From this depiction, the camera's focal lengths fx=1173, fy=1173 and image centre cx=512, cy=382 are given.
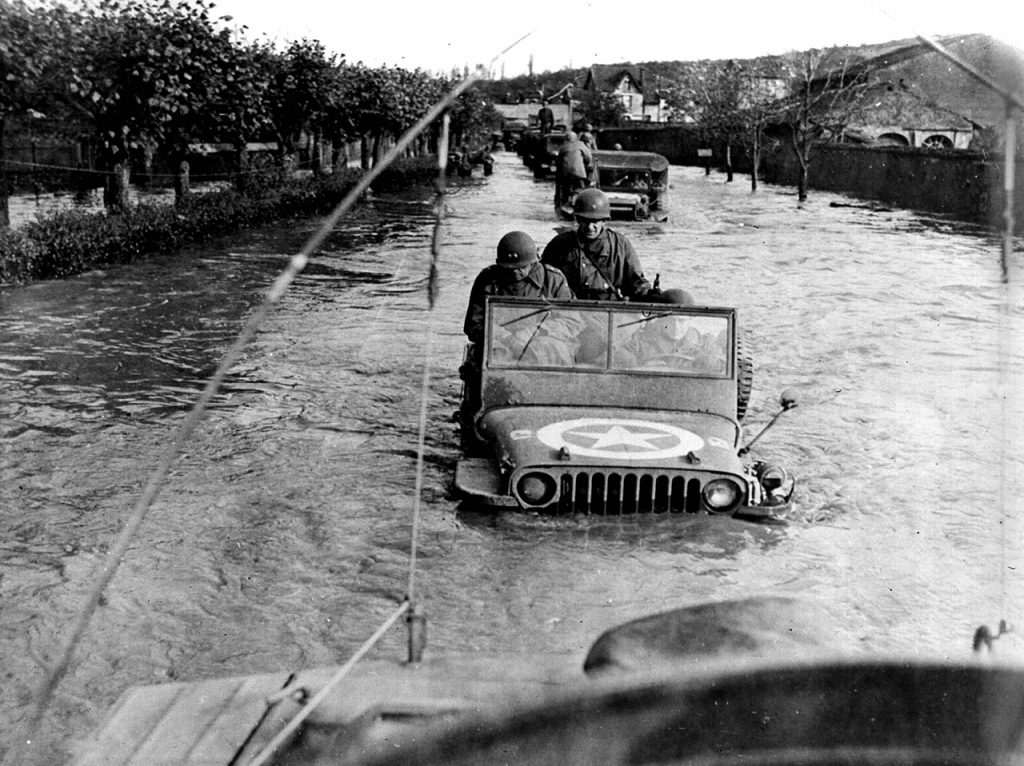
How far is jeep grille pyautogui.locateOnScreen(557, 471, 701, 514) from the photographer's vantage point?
6668 millimetres

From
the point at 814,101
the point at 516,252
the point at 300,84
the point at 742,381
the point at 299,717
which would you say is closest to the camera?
the point at 299,717

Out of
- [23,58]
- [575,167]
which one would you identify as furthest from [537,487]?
[575,167]

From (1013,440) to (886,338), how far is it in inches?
184

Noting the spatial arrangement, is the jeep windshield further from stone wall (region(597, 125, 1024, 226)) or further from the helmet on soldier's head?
stone wall (region(597, 125, 1024, 226))

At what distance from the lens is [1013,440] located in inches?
406

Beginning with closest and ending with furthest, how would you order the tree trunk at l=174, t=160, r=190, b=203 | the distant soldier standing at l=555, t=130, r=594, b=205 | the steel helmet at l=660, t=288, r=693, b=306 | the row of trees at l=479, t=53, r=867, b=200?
1. the steel helmet at l=660, t=288, r=693, b=306
2. the distant soldier standing at l=555, t=130, r=594, b=205
3. the tree trunk at l=174, t=160, r=190, b=203
4. the row of trees at l=479, t=53, r=867, b=200

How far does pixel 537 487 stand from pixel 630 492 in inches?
21.0

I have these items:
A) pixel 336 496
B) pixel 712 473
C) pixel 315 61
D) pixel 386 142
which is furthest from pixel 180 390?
pixel 386 142

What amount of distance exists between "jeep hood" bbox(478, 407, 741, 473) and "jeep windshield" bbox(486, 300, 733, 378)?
31cm

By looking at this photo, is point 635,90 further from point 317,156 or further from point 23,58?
point 23,58

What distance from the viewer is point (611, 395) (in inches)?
289

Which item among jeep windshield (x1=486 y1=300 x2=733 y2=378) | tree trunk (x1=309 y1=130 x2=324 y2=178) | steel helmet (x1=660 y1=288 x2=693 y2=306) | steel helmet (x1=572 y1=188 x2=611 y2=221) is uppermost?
tree trunk (x1=309 y1=130 x2=324 y2=178)

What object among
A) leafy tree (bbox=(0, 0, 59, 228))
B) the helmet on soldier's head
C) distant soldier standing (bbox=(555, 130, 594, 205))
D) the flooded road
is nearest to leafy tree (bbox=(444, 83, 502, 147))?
distant soldier standing (bbox=(555, 130, 594, 205))

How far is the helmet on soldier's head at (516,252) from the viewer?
8031 millimetres
